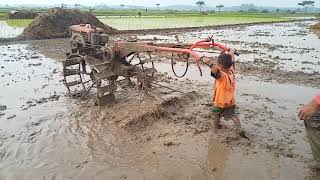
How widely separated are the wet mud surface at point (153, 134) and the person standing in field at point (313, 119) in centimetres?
58

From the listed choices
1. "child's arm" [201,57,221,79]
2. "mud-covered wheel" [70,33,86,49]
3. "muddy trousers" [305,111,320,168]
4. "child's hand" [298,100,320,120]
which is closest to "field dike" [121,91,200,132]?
"child's arm" [201,57,221,79]

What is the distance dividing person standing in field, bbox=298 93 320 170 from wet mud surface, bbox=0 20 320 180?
0.58 meters

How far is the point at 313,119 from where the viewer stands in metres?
4.26

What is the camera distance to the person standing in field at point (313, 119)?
3.96 m

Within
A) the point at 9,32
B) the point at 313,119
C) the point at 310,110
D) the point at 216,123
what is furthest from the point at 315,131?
the point at 9,32

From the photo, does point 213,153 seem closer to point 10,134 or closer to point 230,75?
point 230,75

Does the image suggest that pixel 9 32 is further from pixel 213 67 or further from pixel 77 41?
pixel 213 67

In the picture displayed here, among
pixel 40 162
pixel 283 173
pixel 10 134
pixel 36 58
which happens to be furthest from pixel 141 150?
pixel 36 58

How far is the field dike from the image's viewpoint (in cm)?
659

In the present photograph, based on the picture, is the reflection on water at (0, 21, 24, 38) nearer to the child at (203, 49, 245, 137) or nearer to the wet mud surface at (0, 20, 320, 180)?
the wet mud surface at (0, 20, 320, 180)

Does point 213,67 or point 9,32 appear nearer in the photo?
point 213,67

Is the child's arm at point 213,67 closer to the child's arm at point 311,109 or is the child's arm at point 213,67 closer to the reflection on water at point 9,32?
the child's arm at point 311,109

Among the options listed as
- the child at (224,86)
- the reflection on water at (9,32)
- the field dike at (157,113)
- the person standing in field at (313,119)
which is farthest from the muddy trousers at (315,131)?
the reflection on water at (9,32)

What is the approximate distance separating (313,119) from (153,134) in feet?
9.35
